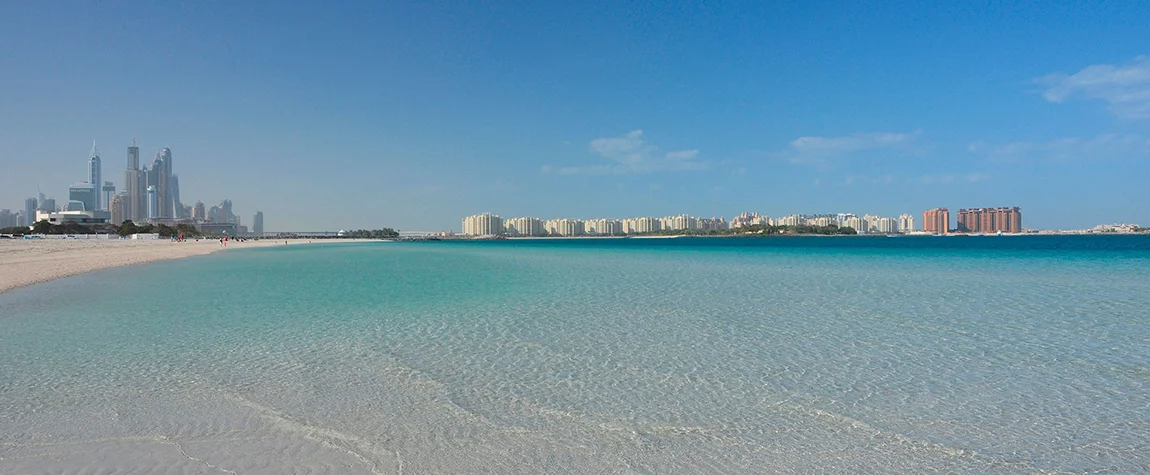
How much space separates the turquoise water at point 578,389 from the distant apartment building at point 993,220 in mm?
220629

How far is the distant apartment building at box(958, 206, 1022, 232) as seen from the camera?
617 feet

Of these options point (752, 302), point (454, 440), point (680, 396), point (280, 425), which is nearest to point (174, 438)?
point (280, 425)

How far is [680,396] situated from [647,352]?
2.02 metres

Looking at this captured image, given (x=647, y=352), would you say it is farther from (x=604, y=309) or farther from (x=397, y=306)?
(x=397, y=306)

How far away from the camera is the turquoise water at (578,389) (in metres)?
3.93

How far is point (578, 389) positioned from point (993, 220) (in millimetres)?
233390

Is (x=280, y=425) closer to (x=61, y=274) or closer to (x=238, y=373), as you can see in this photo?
(x=238, y=373)

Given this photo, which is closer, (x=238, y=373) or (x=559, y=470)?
(x=559, y=470)

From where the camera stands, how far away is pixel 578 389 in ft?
18.4

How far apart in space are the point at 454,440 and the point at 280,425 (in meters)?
1.49

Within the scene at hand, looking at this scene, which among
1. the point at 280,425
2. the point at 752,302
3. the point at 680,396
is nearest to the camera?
the point at 280,425

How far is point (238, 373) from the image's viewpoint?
6219mm

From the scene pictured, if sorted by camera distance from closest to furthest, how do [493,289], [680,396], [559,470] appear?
1. [559,470]
2. [680,396]
3. [493,289]

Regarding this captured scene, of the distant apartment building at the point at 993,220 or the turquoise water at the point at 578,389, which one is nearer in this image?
the turquoise water at the point at 578,389
